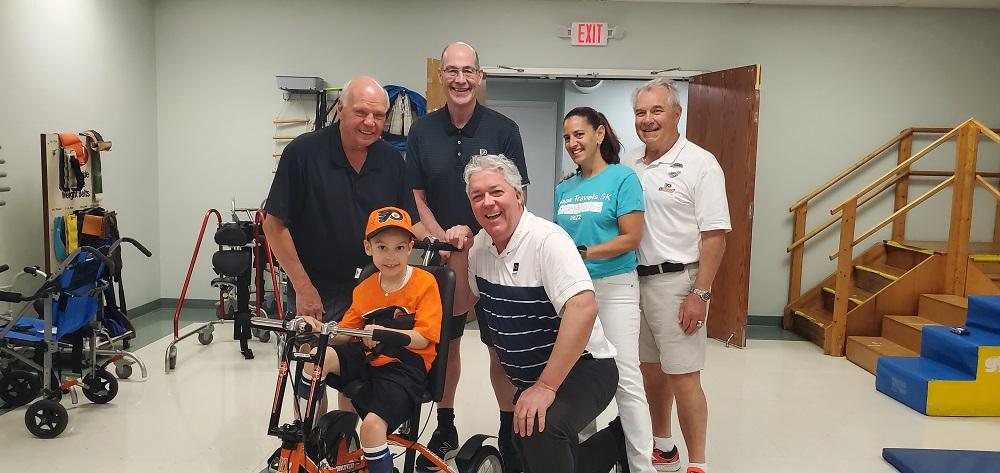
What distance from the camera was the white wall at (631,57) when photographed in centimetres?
620

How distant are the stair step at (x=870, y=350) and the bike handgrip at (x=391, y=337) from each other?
383cm

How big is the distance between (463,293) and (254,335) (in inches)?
123

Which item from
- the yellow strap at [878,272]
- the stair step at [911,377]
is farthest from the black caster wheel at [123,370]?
the yellow strap at [878,272]

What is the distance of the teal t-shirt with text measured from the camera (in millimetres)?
2539

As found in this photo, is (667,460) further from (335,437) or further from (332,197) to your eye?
(332,197)

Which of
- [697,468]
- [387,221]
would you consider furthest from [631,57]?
[387,221]

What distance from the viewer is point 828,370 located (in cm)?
494

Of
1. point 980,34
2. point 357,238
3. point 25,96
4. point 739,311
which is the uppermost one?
point 980,34

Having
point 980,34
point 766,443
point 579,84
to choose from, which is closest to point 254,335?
point 766,443

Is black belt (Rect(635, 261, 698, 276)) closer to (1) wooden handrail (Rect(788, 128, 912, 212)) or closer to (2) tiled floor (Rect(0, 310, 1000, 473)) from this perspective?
(2) tiled floor (Rect(0, 310, 1000, 473))

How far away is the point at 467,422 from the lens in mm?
3701

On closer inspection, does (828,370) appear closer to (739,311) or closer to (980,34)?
(739,311)

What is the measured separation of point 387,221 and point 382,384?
0.53 meters

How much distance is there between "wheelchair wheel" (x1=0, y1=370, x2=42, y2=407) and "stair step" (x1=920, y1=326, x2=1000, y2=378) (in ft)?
16.7
